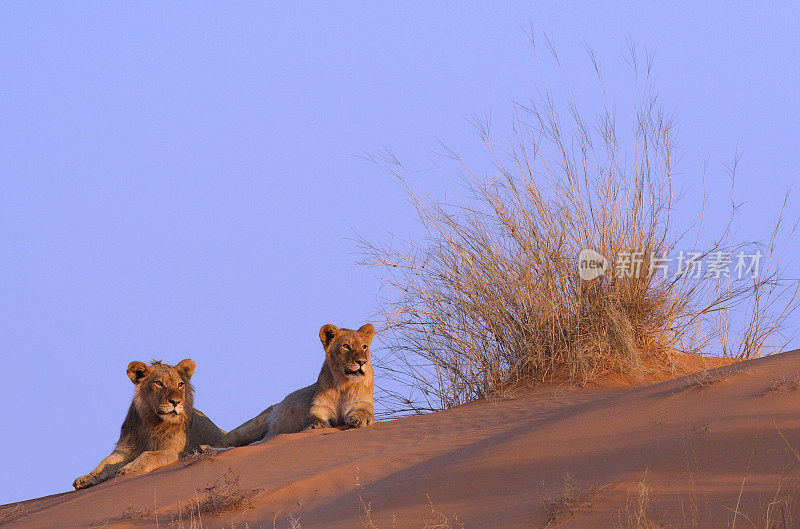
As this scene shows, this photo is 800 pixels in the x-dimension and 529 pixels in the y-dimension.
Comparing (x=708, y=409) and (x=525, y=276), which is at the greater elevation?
(x=525, y=276)

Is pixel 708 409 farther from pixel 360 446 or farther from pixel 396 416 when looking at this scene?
pixel 396 416

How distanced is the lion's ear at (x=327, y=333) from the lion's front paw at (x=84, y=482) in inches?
104

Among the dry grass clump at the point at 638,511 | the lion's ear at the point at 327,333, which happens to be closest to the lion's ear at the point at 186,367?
the lion's ear at the point at 327,333

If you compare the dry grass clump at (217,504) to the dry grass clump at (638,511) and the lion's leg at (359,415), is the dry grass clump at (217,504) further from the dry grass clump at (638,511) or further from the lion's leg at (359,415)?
the lion's leg at (359,415)

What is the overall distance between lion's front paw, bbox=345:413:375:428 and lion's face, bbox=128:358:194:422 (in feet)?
5.71

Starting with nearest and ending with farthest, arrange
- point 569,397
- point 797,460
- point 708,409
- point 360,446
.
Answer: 1. point 797,460
2. point 708,409
3. point 360,446
4. point 569,397

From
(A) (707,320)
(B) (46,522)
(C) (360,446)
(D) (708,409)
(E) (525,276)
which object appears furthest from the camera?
(A) (707,320)

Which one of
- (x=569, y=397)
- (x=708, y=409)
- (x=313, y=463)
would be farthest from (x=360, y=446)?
(x=708, y=409)

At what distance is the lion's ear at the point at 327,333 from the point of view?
10242 millimetres

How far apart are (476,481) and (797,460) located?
188cm

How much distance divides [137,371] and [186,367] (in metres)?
0.51

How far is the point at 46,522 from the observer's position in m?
7.64

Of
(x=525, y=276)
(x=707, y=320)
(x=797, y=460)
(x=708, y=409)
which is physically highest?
(x=525, y=276)

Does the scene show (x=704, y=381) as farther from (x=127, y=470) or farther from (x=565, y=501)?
(x=127, y=470)
